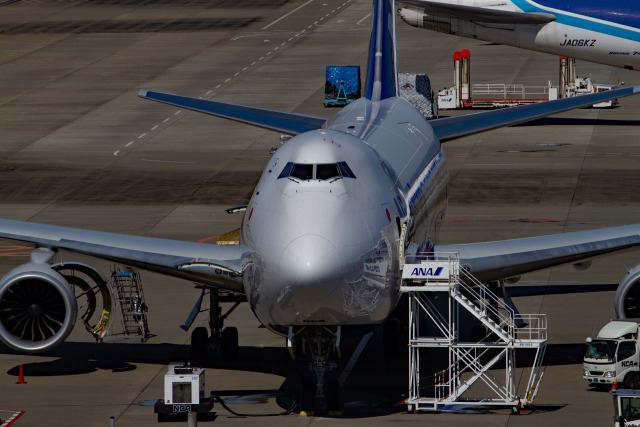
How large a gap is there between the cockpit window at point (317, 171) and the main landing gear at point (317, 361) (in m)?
3.06

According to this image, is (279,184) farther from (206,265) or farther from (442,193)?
(442,193)

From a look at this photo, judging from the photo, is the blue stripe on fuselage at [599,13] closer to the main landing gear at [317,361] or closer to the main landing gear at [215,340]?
the main landing gear at [215,340]

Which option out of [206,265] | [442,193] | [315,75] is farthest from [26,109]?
[206,265]

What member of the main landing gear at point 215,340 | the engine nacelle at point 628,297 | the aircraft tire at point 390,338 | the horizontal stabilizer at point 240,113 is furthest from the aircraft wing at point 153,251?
the engine nacelle at point 628,297

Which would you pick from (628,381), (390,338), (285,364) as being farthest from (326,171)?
(628,381)

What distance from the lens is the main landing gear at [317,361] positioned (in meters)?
24.6

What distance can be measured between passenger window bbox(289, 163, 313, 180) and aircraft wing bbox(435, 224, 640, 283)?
6128 mm

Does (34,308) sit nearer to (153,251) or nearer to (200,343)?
(153,251)

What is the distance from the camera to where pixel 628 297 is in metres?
29.7

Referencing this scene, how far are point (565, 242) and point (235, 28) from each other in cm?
7764

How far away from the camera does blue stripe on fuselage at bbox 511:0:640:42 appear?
69438 millimetres

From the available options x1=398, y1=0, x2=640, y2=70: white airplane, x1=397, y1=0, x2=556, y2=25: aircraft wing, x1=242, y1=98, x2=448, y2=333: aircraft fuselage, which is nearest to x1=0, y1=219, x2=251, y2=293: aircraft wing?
x1=242, y1=98, x2=448, y2=333: aircraft fuselage

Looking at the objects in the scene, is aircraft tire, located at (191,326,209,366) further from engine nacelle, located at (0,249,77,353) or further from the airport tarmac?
engine nacelle, located at (0,249,77,353)

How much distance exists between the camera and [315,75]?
8538 cm
